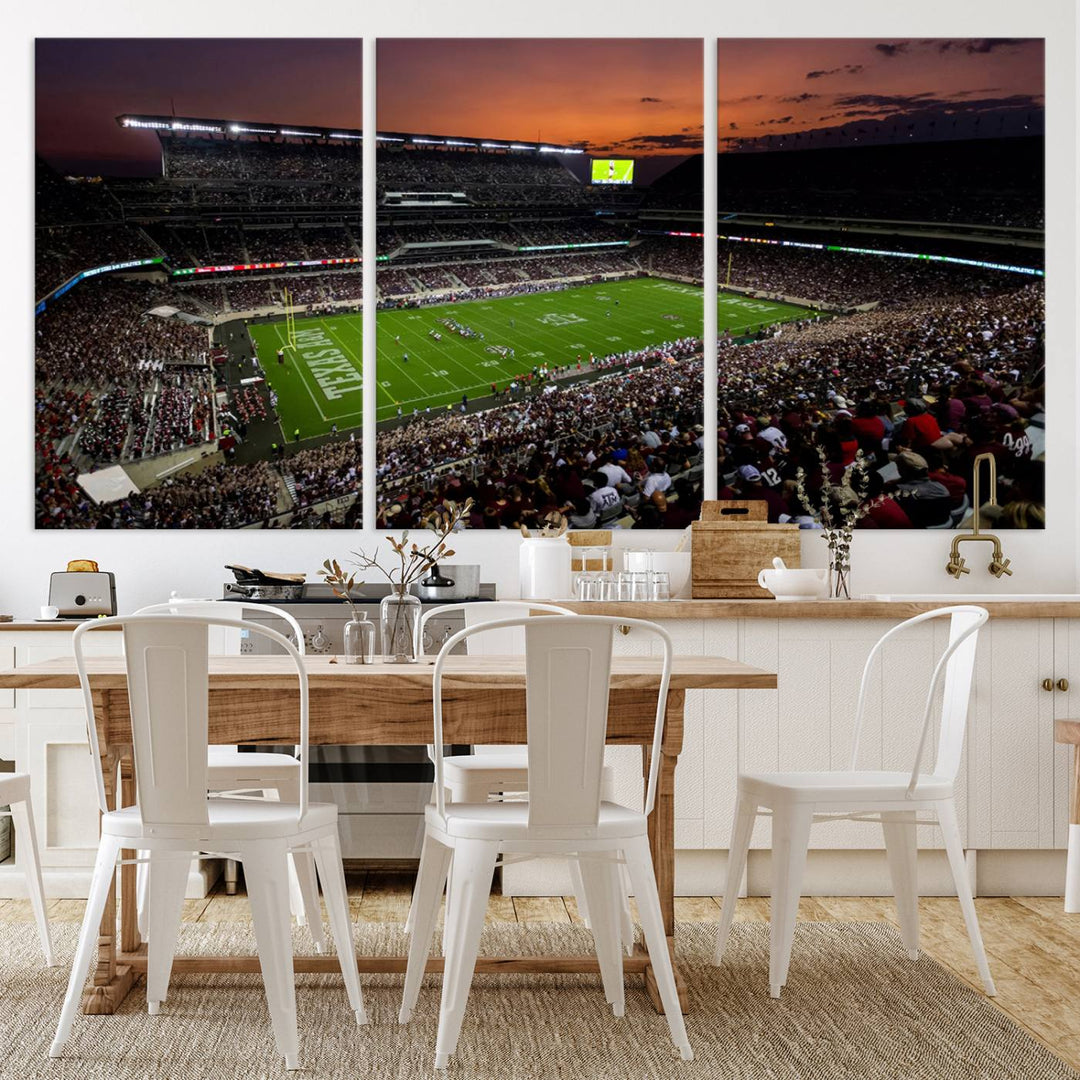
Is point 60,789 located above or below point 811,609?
below

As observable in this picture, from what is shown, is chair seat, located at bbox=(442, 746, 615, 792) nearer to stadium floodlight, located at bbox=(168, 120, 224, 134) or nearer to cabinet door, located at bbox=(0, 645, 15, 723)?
cabinet door, located at bbox=(0, 645, 15, 723)

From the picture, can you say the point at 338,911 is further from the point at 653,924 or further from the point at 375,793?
the point at 375,793

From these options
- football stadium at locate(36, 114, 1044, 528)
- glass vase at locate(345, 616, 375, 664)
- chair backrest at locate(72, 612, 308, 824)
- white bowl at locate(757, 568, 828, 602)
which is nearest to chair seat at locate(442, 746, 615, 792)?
glass vase at locate(345, 616, 375, 664)

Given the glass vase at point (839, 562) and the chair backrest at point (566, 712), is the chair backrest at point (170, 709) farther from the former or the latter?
the glass vase at point (839, 562)

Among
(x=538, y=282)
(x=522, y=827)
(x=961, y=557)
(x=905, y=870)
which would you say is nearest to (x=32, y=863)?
(x=522, y=827)

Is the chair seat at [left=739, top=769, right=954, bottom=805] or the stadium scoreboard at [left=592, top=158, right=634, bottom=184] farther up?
the stadium scoreboard at [left=592, top=158, right=634, bottom=184]
